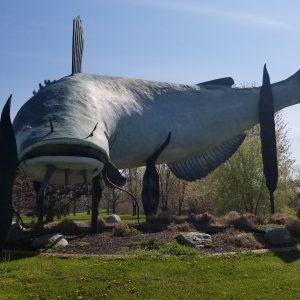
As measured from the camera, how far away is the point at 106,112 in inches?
366

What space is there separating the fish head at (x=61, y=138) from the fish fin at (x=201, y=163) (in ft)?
14.2

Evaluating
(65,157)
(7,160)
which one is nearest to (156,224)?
(7,160)

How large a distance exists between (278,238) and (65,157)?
5.63 meters

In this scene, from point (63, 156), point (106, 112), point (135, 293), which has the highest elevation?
point (106, 112)

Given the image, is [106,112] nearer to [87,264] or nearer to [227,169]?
[87,264]

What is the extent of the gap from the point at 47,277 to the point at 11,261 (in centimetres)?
129

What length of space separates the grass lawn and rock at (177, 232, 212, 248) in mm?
1017

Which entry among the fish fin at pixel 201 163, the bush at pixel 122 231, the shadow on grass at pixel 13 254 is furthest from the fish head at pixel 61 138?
the fish fin at pixel 201 163

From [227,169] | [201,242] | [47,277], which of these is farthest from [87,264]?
[227,169]

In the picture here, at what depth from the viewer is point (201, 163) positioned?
500 inches

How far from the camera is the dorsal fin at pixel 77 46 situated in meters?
10.5

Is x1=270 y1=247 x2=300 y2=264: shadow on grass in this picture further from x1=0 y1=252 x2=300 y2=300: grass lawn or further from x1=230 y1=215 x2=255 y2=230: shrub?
x1=230 y1=215 x2=255 y2=230: shrub

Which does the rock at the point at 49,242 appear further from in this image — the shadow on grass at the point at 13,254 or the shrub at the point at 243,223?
the shrub at the point at 243,223

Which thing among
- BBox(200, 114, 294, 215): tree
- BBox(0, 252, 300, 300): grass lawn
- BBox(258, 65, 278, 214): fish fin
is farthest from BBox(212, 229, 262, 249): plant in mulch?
BBox(200, 114, 294, 215): tree
